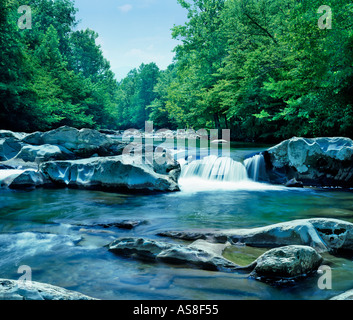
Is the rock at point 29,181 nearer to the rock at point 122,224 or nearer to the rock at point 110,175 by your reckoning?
the rock at point 110,175

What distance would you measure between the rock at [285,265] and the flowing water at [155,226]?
0.39ft

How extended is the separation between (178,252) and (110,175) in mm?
5555

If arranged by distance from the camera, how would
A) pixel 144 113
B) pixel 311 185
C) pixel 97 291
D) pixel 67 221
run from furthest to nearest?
pixel 144 113
pixel 311 185
pixel 67 221
pixel 97 291

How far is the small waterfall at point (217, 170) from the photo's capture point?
11.1 metres

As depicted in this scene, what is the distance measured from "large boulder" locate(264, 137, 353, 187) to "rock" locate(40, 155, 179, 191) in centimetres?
429

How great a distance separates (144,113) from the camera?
202 ft

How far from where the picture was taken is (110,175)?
8.75 meters

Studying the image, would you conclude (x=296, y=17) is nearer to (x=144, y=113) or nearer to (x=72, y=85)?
(x=72, y=85)

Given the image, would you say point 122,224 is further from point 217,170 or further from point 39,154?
point 39,154

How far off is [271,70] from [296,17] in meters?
5.80

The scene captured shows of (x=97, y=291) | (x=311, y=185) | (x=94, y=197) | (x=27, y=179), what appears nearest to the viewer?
Result: (x=97, y=291)

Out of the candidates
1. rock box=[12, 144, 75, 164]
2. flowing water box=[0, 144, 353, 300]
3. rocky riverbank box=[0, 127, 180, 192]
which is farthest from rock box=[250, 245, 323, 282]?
rock box=[12, 144, 75, 164]

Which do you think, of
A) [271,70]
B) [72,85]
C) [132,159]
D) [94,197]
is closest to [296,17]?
[271,70]

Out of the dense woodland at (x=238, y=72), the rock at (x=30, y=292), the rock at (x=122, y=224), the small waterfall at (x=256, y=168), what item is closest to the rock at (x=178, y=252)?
the rock at (x=122, y=224)
